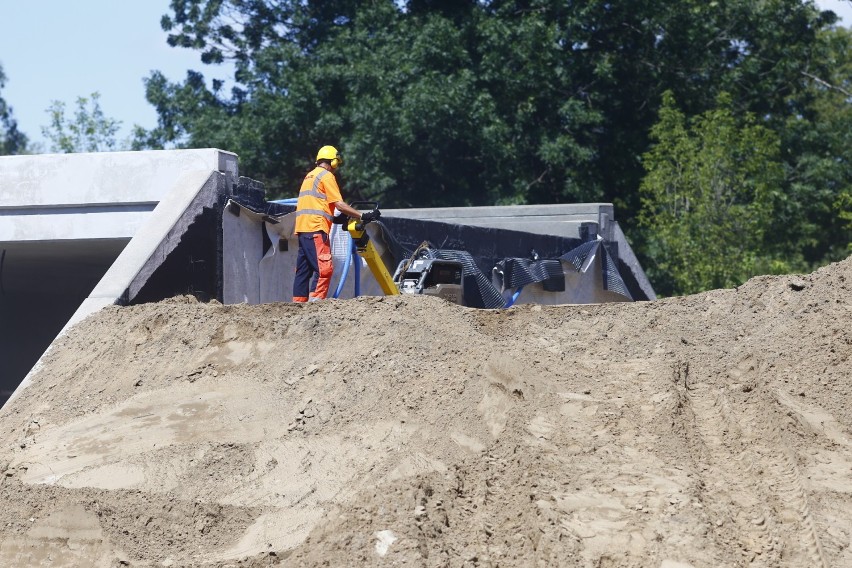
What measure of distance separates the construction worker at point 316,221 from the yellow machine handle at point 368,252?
177 millimetres

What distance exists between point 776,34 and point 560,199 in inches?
250

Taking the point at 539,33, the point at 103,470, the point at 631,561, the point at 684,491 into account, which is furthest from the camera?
the point at 539,33

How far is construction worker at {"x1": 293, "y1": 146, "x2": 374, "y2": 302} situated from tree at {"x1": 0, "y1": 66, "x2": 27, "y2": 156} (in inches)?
1482

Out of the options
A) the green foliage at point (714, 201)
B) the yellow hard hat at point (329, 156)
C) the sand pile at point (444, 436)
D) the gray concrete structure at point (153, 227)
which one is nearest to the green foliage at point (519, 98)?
→ the green foliage at point (714, 201)

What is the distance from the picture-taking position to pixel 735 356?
292 inches

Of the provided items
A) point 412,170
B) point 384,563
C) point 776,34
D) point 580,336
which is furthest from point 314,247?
point 776,34

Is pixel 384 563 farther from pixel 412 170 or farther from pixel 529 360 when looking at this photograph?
pixel 412 170

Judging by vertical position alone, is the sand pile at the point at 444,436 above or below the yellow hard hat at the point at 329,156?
below

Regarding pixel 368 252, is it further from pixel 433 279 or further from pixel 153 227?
pixel 153 227

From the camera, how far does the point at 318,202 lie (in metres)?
10.6

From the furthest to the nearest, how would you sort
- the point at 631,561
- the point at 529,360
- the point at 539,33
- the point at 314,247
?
the point at 539,33
the point at 314,247
the point at 529,360
the point at 631,561

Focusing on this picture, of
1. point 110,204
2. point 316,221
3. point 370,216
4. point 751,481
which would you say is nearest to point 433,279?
point 370,216

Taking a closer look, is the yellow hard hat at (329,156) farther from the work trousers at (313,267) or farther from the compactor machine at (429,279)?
the work trousers at (313,267)

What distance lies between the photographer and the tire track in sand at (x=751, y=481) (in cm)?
559
